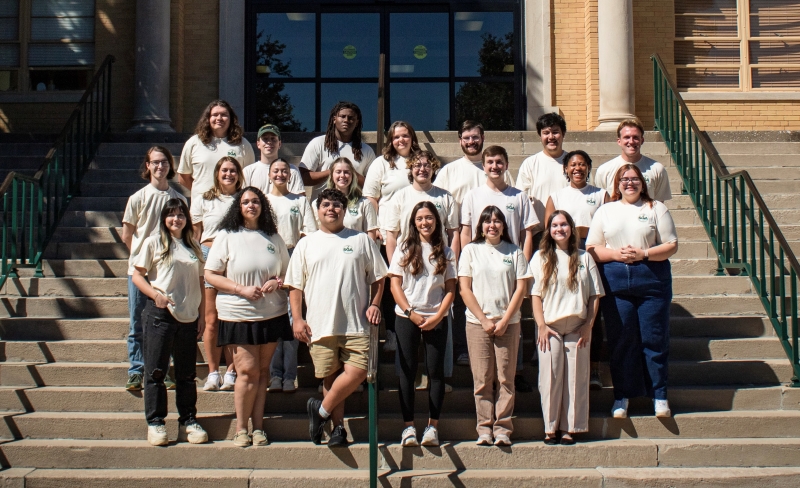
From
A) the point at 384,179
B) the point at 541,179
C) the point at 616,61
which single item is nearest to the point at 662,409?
the point at 541,179

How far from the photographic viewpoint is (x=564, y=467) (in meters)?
5.89

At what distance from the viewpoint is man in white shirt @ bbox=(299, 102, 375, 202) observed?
24.8 feet

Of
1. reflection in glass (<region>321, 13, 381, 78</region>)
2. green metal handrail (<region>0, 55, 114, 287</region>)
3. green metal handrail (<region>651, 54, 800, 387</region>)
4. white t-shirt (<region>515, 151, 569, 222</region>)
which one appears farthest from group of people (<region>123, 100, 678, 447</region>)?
reflection in glass (<region>321, 13, 381, 78</region>)

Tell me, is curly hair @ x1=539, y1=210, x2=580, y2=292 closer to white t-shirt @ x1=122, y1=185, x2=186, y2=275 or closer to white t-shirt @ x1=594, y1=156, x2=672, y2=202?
white t-shirt @ x1=594, y1=156, x2=672, y2=202

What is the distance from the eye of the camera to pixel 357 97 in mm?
13578

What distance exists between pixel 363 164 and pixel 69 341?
297cm

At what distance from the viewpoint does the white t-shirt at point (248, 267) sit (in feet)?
19.5

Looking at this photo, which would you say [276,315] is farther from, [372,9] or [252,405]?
[372,9]

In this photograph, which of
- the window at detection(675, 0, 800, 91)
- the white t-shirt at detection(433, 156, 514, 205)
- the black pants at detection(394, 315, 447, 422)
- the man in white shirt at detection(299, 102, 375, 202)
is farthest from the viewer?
the window at detection(675, 0, 800, 91)

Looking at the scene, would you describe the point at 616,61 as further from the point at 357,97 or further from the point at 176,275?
the point at 176,275

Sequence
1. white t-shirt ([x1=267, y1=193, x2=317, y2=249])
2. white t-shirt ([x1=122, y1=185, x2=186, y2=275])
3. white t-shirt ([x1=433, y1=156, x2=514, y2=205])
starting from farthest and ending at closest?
1. white t-shirt ([x1=433, y1=156, x2=514, y2=205])
2. white t-shirt ([x1=122, y1=185, x2=186, y2=275])
3. white t-shirt ([x1=267, y1=193, x2=317, y2=249])

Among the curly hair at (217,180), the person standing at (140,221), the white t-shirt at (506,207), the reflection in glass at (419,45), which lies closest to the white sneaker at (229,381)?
the person standing at (140,221)

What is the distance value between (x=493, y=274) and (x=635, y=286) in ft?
3.78

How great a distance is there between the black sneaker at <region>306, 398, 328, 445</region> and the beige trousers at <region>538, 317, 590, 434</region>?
1603mm
